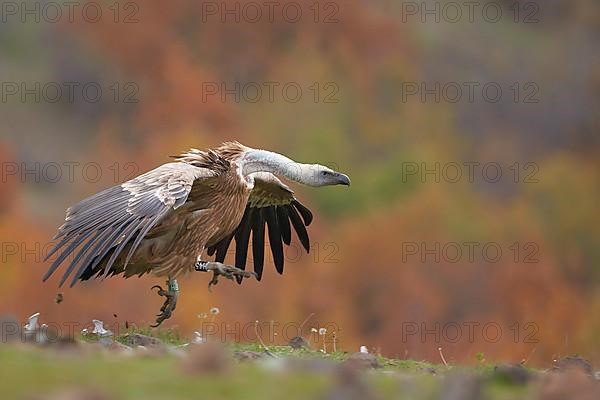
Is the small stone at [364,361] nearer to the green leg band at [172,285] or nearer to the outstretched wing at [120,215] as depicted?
the outstretched wing at [120,215]

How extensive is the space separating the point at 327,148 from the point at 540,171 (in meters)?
13.1

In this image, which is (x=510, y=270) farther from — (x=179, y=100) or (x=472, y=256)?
(x=179, y=100)

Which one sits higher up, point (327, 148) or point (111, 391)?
point (327, 148)

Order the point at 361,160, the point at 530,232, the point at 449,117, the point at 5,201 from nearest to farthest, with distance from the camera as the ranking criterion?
the point at 5,201 < the point at 530,232 < the point at 361,160 < the point at 449,117

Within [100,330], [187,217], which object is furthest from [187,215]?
[100,330]

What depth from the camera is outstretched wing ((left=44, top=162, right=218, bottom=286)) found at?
33.4ft

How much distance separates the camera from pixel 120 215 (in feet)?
34.0

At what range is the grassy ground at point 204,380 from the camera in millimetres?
6254

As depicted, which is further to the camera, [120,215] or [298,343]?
[298,343]

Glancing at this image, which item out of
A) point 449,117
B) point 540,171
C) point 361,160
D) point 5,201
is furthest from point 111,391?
point 449,117

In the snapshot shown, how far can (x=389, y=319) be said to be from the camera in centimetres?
4512

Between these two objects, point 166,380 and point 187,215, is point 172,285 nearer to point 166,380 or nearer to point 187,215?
point 187,215

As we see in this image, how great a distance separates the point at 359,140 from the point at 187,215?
5824 cm

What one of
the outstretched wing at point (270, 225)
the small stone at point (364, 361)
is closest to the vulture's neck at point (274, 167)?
the outstretched wing at point (270, 225)
